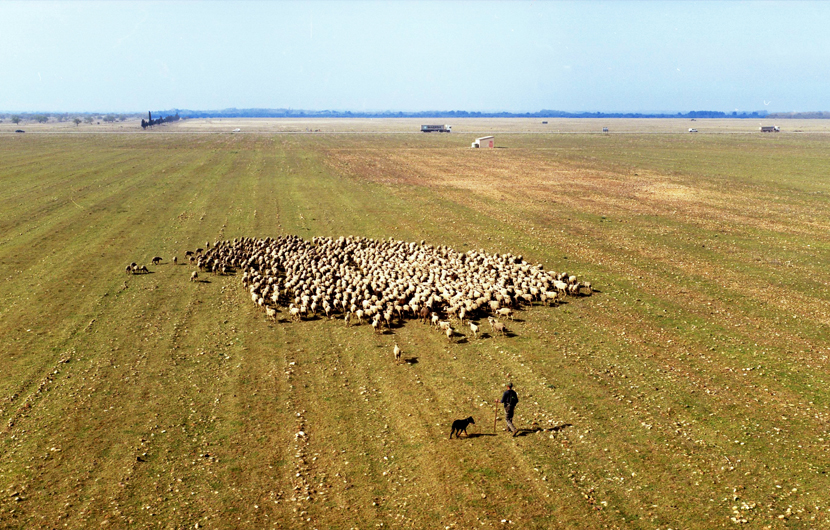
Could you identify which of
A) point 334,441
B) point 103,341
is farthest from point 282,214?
point 334,441

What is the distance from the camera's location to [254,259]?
3406cm

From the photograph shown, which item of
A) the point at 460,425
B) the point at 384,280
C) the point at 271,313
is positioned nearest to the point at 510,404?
the point at 460,425

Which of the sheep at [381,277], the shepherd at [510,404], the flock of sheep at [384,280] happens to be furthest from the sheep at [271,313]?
the shepherd at [510,404]

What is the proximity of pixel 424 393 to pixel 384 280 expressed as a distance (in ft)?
35.7

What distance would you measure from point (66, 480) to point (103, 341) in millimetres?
9991

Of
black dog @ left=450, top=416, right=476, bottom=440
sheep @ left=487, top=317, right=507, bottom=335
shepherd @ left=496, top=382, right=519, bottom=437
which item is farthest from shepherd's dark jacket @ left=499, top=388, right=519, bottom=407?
sheep @ left=487, top=317, right=507, bottom=335

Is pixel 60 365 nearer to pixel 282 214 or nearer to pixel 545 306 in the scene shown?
pixel 545 306

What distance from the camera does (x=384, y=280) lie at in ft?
96.2

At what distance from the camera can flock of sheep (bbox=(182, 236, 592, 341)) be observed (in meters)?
26.4

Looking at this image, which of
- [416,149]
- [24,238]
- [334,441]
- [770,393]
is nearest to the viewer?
[334,441]

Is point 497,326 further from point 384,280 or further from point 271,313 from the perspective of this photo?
point 271,313

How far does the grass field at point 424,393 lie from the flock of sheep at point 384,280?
1.15 meters

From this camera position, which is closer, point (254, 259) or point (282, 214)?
point (254, 259)

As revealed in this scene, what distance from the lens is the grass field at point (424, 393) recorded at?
539 inches
